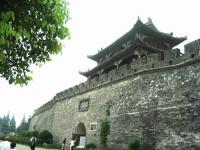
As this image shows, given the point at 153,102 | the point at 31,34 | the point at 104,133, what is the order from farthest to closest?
the point at 104,133 < the point at 153,102 < the point at 31,34

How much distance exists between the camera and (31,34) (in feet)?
19.7

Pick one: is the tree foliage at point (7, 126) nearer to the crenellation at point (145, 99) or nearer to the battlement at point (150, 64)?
the crenellation at point (145, 99)

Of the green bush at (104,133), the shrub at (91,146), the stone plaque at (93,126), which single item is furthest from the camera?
the stone plaque at (93,126)

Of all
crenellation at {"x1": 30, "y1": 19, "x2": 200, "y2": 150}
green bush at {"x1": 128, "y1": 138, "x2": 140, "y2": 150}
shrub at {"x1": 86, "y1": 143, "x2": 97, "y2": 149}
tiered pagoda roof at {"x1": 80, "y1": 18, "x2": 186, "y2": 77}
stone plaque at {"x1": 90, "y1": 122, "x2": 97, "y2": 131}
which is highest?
tiered pagoda roof at {"x1": 80, "y1": 18, "x2": 186, "y2": 77}

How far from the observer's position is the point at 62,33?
242 inches

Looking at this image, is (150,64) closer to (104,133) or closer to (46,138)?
(104,133)

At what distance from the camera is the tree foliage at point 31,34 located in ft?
17.5

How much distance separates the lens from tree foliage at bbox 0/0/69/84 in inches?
210

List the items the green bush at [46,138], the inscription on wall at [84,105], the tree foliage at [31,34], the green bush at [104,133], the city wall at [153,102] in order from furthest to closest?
the green bush at [46,138] → the inscription on wall at [84,105] → the green bush at [104,133] → the city wall at [153,102] → the tree foliage at [31,34]

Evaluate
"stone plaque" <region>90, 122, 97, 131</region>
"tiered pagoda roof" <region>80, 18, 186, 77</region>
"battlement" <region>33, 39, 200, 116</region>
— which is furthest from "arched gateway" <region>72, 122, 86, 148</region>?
"tiered pagoda roof" <region>80, 18, 186, 77</region>

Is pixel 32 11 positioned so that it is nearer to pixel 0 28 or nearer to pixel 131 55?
pixel 0 28

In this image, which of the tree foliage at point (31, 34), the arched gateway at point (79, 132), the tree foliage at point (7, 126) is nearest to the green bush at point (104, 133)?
the arched gateway at point (79, 132)

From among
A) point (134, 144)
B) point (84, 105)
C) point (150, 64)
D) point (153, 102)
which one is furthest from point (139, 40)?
point (134, 144)

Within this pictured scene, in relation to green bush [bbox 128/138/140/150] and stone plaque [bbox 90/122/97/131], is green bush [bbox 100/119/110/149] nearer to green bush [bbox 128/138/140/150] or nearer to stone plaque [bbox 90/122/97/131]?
stone plaque [bbox 90/122/97/131]
